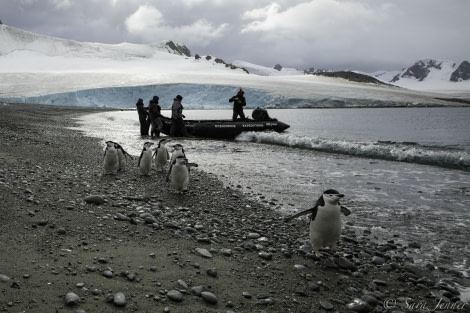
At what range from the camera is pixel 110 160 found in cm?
717

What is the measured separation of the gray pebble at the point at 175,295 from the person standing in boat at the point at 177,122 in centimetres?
1276

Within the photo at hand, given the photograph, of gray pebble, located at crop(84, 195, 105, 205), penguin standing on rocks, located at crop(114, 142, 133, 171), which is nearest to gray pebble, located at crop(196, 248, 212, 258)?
gray pebble, located at crop(84, 195, 105, 205)

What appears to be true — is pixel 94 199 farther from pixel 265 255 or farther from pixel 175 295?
pixel 175 295

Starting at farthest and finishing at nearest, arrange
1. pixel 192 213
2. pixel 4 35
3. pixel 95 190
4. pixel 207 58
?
pixel 207 58
pixel 4 35
pixel 95 190
pixel 192 213

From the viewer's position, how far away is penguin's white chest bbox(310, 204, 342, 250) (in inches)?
160

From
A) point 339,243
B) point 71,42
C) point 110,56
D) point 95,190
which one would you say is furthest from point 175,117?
point 71,42

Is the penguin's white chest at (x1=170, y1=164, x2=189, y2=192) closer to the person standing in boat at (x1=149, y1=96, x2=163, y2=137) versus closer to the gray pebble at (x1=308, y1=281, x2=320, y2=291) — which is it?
the gray pebble at (x1=308, y1=281, x2=320, y2=291)

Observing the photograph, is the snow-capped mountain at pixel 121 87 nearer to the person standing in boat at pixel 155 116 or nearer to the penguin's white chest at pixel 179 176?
the person standing in boat at pixel 155 116

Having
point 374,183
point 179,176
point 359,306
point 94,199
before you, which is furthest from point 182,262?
point 374,183

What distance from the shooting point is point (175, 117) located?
1561 cm

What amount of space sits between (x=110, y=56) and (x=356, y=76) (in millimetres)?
60764

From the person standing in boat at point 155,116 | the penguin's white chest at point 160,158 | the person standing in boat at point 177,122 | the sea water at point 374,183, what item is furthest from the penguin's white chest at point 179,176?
the person standing in boat at point 155,116

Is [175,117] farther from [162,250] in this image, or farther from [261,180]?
[162,250]

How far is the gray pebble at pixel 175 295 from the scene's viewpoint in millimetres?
2832
